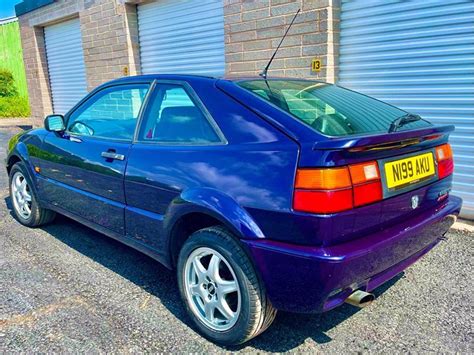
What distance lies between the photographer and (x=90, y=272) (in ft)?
11.0

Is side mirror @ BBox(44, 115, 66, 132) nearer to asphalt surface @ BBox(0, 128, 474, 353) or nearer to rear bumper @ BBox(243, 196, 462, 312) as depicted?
asphalt surface @ BBox(0, 128, 474, 353)

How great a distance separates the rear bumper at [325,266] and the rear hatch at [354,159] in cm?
7

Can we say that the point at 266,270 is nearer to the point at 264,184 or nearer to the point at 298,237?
the point at 298,237

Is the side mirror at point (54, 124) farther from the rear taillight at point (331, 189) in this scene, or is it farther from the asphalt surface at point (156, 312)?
the rear taillight at point (331, 189)

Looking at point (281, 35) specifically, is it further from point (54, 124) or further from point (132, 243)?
point (132, 243)

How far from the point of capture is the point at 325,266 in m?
1.92

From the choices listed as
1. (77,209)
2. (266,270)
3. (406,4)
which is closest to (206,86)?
(266,270)

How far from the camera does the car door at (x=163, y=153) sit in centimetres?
251

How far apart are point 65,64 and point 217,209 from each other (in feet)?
34.5

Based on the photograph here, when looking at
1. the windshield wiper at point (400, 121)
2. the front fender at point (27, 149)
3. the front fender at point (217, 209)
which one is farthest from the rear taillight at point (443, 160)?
the front fender at point (27, 149)

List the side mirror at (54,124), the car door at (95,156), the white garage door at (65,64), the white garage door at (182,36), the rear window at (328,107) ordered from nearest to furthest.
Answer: the rear window at (328,107) → the car door at (95,156) → the side mirror at (54,124) → the white garage door at (182,36) → the white garage door at (65,64)

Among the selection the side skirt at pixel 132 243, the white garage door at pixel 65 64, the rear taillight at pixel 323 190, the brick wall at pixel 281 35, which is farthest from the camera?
the white garage door at pixel 65 64

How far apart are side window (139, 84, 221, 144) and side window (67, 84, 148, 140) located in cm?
16

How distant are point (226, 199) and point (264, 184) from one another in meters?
0.26
